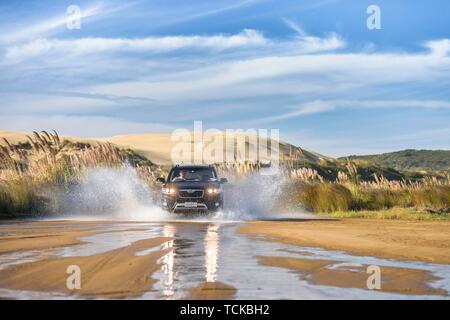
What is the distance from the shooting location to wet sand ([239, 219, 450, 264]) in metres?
14.1

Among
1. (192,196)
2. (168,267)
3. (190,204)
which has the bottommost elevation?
(168,267)

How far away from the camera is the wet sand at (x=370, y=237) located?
14.1 metres

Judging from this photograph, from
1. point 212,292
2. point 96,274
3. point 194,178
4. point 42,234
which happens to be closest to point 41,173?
point 194,178

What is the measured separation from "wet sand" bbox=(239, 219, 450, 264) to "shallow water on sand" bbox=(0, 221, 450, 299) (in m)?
0.75

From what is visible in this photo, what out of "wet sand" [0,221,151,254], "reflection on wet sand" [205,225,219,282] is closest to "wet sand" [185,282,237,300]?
"reflection on wet sand" [205,225,219,282]

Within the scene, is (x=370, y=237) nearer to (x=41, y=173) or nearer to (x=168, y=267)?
(x=168, y=267)

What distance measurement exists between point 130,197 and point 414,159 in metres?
103

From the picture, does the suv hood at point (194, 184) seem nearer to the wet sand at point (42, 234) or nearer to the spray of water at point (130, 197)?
the spray of water at point (130, 197)

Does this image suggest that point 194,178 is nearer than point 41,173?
Yes

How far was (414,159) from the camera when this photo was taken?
421ft

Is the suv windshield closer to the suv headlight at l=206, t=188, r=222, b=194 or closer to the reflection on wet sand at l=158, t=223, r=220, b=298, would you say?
the suv headlight at l=206, t=188, r=222, b=194
